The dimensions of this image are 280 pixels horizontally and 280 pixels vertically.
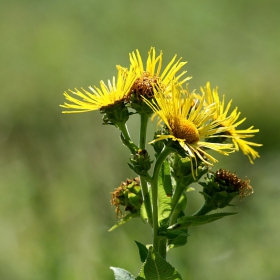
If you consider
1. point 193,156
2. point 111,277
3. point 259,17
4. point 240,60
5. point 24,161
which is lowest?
point 111,277

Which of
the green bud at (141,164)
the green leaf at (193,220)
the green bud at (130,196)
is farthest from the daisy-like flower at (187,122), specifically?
the green bud at (130,196)

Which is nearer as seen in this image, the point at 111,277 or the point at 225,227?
the point at 111,277

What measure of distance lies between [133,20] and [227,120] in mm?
8311

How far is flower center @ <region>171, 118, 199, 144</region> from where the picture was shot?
2361 mm

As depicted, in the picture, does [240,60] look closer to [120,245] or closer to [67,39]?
[67,39]

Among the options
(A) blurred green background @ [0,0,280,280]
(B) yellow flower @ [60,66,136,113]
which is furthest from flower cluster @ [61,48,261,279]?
(A) blurred green background @ [0,0,280,280]

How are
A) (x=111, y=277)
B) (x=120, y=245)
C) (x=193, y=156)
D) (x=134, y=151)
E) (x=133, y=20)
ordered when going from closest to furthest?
(x=193, y=156), (x=134, y=151), (x=111, y=277), (x=120, y=245), (x=133, y=20)

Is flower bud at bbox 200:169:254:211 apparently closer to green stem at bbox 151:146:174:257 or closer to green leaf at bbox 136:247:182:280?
green stem at bbox 151:146:174:257

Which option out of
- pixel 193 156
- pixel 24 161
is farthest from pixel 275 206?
pixel 193 156

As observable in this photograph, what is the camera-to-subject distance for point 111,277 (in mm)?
4207

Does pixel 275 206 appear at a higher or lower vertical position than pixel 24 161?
lower

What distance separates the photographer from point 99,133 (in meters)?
6.70

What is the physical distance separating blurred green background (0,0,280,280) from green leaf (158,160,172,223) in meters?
1.81

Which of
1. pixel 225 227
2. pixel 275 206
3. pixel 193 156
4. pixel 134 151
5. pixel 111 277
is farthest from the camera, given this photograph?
pixel 275 206
